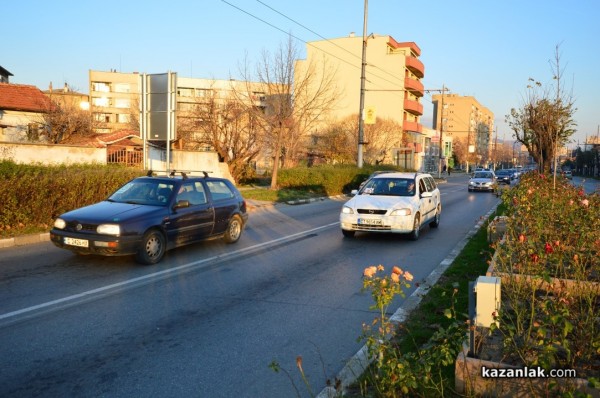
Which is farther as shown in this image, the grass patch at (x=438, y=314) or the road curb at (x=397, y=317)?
the road curb at (x=397, y=317)

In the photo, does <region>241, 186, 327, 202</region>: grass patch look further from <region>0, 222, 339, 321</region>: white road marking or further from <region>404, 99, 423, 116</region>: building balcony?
<region>404, 99, 423, 116</region>: building balcony

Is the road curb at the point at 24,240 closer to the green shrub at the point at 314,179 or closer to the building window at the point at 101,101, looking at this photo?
the green shrub at the point at 314,179

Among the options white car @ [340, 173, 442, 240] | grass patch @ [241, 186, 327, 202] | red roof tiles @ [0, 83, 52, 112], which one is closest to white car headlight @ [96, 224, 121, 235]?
white car @ [340, 173, 442, 240]

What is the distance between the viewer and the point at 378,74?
210 ft

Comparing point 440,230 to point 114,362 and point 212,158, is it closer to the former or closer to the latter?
point 114,362

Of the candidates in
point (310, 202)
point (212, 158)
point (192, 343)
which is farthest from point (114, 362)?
point (212, 158)

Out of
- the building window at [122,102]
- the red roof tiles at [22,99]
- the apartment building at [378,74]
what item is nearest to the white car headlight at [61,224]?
the red roof tiles at [22,99]

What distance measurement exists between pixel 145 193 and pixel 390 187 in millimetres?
6362

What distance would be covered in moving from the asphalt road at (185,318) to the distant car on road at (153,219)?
0.36 meters

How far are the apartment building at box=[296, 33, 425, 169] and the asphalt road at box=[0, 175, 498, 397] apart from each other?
54.1m

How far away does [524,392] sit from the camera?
10.8 feet

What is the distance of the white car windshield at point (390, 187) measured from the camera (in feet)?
42.3

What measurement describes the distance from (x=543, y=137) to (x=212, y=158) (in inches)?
622

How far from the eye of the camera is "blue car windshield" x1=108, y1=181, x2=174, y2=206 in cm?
945
